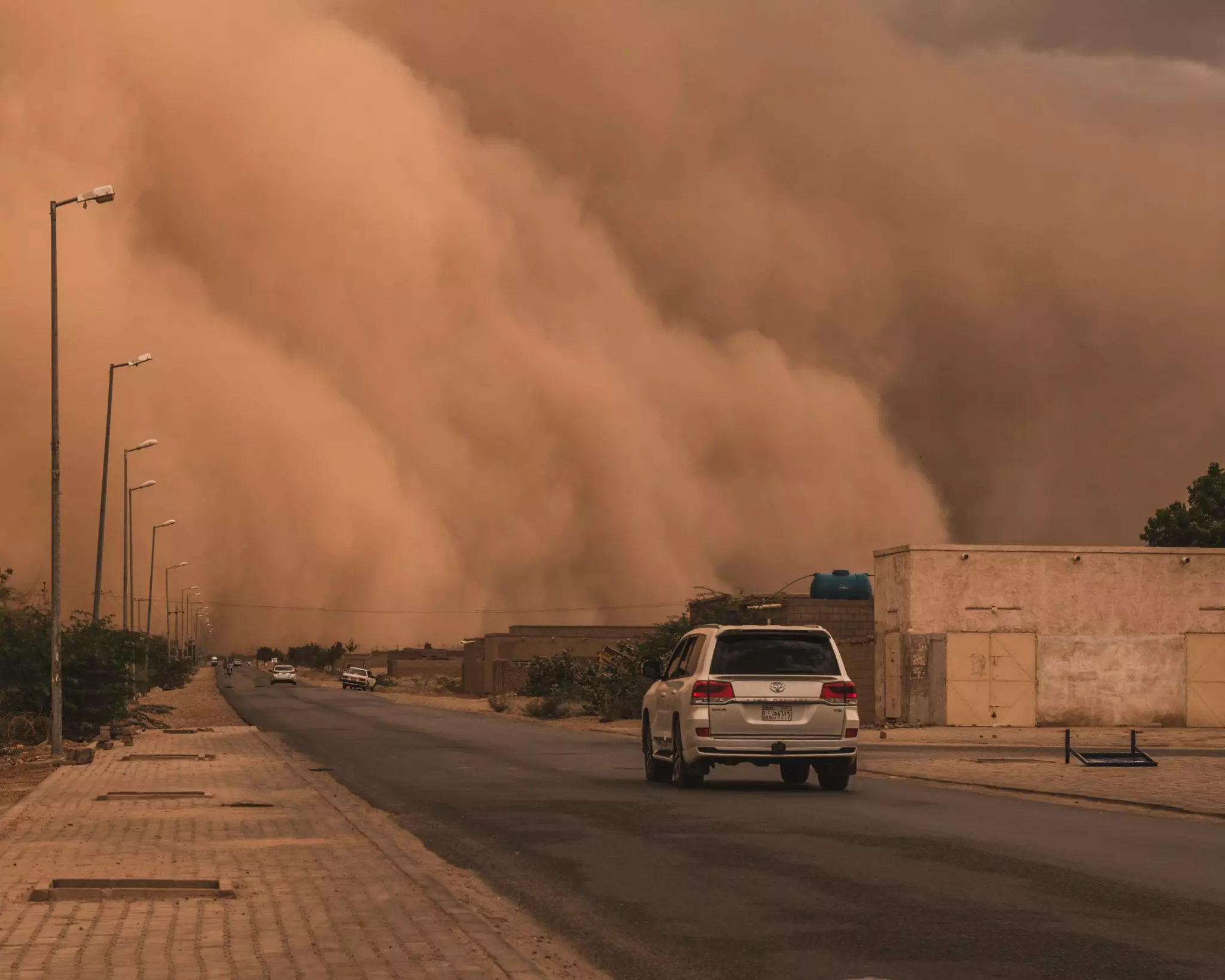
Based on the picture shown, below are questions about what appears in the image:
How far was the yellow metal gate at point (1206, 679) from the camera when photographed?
174 ft

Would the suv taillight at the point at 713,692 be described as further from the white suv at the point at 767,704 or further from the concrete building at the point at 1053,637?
the concrete building at the point at 1053,637

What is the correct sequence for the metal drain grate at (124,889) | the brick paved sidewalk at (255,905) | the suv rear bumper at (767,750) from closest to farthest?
the brick paved sidewalk at (255,905)
the metal drain grate at (124,889)
the suv rear bumper at (767,750)

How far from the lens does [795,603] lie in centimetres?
5209

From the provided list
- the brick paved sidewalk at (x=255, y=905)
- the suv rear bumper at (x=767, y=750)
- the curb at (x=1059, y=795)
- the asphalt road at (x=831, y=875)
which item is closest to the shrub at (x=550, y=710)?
the curb at (x=1059, y=795)

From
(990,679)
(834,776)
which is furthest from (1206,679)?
(834,776)

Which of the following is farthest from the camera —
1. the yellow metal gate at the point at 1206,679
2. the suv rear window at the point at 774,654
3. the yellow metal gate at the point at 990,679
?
the yellow metal gate at the point at 1206,679

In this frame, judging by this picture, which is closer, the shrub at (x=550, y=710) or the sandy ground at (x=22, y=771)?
the sandy ground at (x=22, y=771)

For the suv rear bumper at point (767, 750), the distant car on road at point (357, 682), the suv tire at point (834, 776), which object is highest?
the suv rear bumper at point (767, 750)

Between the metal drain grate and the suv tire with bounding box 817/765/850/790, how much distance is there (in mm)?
11191

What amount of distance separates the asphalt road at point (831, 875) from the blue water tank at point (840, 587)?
37.4m

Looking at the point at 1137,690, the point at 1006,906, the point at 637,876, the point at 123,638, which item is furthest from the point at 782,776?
the point at 1137,690

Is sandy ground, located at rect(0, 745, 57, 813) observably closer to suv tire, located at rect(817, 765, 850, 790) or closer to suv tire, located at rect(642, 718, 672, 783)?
suv tire, located at rect(642, 718, 672, 783)

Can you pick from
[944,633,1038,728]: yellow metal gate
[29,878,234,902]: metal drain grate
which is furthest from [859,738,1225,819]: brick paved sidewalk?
[944,633,1038,728]: yellow metal gate

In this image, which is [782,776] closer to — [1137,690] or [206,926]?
[206,926]
